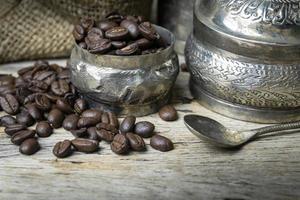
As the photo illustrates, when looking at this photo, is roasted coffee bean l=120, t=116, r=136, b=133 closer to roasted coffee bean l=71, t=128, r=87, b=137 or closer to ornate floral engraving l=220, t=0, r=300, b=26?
roasted coffee bean l=71, t=128, r=87, b=137

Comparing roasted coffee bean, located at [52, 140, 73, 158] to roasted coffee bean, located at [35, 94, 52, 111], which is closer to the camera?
roasted coffee bean, located at [52, 140, 73, 158]

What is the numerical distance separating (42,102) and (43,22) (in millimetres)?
372

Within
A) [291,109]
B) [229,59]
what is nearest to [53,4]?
[229,59]

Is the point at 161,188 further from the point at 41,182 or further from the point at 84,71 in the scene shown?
the point at 84,71

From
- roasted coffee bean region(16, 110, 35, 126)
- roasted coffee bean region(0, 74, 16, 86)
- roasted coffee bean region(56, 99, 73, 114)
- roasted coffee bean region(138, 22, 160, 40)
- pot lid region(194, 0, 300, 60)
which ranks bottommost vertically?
roasted coffee bean region(0, 74, 16, 86)

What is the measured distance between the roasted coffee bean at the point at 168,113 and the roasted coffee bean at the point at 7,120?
305 millimetres

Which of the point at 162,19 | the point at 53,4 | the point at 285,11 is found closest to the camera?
the point at 285,11

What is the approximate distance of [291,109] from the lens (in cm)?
108

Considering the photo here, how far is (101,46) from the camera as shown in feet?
3.35

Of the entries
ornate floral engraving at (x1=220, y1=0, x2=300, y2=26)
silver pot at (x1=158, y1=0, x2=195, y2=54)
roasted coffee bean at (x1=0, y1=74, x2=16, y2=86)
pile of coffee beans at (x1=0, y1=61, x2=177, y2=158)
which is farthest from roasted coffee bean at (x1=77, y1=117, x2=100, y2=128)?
silver pot at (x1=158, y1=0, x2=195, y2=54)

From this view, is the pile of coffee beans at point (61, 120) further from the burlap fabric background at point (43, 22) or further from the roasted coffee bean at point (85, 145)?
the burlap fabric background at point (43, 22)

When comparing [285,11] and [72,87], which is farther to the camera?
[72,87]

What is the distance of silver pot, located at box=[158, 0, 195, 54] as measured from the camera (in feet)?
4.69

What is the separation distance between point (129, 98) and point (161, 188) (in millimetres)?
236
